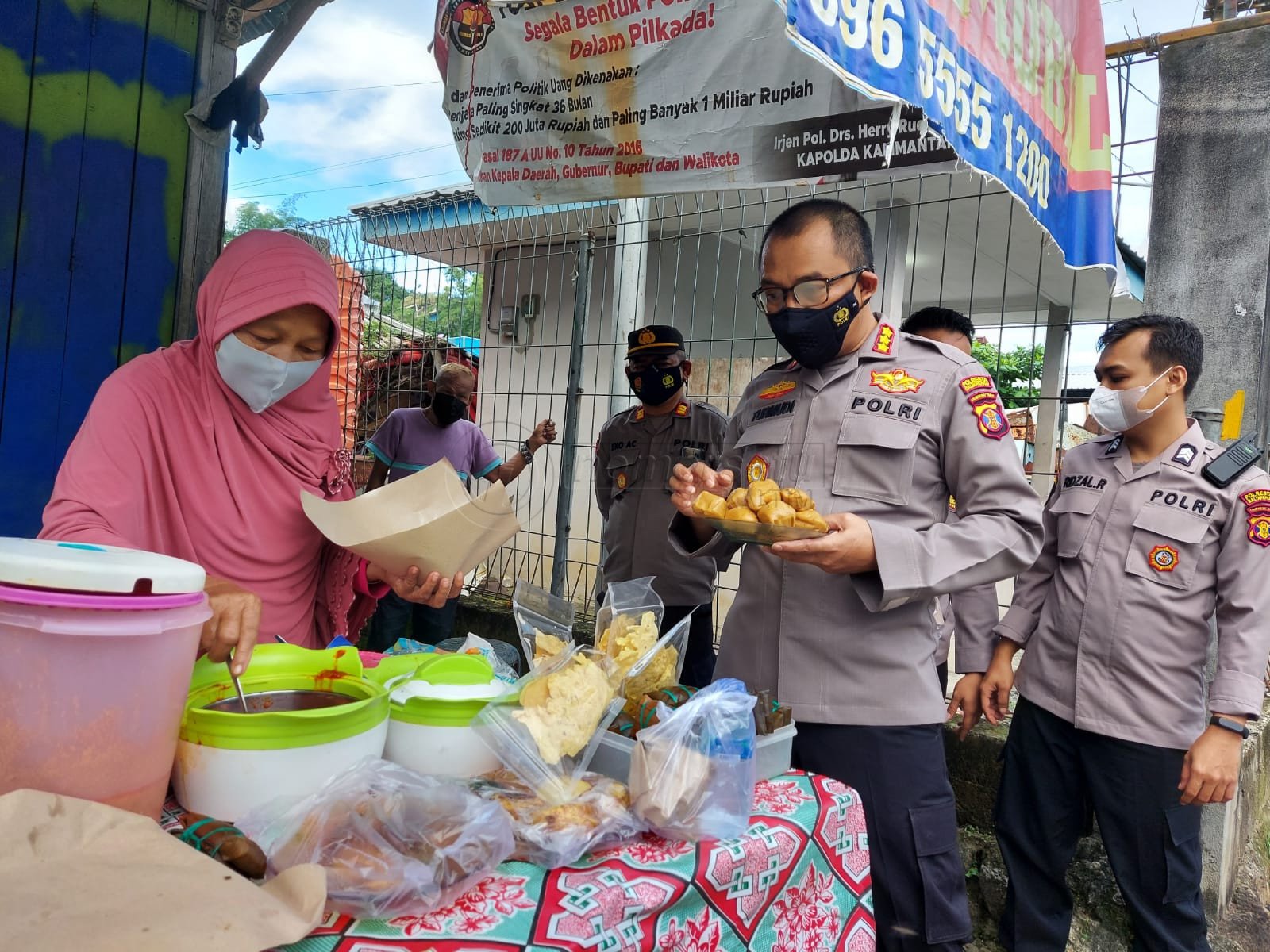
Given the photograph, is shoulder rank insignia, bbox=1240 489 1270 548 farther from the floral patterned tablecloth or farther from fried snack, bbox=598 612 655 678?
fried snack, bbox=598 612 655 678

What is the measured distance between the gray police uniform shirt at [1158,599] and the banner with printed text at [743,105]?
0.78 meters

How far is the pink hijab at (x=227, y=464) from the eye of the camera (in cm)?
163

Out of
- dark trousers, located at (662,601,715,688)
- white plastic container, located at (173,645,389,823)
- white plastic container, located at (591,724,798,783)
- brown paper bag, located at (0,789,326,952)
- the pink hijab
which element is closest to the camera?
brown paper bag, located at (0,789,326,952)

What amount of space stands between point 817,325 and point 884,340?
0.76 ft

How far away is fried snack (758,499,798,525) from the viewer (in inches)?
64.6

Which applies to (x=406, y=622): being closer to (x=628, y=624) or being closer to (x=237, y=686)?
(x=628, y=624)

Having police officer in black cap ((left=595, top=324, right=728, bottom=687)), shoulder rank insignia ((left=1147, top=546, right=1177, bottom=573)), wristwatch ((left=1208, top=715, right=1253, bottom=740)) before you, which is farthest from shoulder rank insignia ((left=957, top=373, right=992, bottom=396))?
police officer in black cap ((left=595, top=324, right=728, bottom=687))

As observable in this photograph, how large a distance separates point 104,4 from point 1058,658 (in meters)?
3.92

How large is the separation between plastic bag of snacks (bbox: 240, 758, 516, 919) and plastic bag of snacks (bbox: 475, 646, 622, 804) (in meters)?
0.12

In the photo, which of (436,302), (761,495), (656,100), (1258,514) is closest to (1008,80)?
(761,495)

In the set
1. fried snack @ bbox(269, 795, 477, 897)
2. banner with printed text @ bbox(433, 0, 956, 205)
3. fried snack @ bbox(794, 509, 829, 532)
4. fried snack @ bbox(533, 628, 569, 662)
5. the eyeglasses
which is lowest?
fried snack @ bbox(269, 795, 477, 897)

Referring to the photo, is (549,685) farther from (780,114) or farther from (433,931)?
(780,114)

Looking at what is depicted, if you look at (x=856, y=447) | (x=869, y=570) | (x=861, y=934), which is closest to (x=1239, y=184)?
(x=856, y=447)

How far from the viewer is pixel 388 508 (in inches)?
62.2
